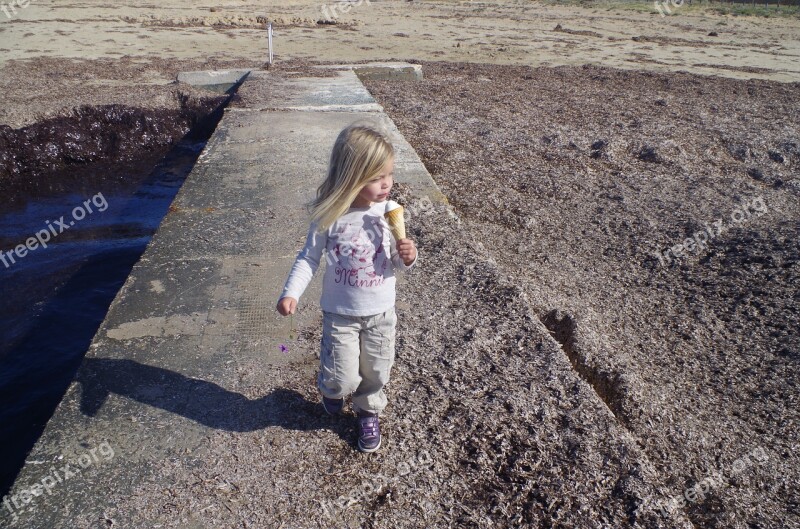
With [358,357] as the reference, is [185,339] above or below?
below

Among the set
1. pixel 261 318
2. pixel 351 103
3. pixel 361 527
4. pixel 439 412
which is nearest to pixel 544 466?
pixel 439 412

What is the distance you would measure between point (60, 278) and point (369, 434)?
12.8 feet

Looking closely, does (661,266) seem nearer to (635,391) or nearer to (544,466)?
(635,391)

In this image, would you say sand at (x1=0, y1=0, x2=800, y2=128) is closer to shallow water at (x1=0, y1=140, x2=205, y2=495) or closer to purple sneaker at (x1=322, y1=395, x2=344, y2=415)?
shallow water at (x1=0, y1=140, x2=205, y2=495)

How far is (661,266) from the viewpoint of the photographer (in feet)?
14.7

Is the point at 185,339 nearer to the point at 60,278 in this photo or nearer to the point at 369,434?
the point at 369,434

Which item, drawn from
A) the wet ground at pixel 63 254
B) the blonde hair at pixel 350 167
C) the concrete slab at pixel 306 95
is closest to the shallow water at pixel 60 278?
the wet ground at pixel 63 254

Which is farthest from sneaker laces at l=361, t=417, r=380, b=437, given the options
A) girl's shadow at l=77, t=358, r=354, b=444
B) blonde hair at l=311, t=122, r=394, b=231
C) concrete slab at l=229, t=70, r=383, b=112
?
concrete slab at l=229, t=70, r=383, b=112

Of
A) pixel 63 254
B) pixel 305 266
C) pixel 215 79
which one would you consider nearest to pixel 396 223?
pixel 305 266

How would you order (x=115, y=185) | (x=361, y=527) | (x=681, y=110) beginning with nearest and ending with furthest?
(x=361, y=527), (x=115, y=185), (x=681, y=110)

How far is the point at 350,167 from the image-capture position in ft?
7.22

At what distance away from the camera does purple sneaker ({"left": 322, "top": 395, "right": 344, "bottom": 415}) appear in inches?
97.0

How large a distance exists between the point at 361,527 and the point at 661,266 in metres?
3.22

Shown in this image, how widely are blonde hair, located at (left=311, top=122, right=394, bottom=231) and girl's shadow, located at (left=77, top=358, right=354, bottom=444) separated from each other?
0.76m
